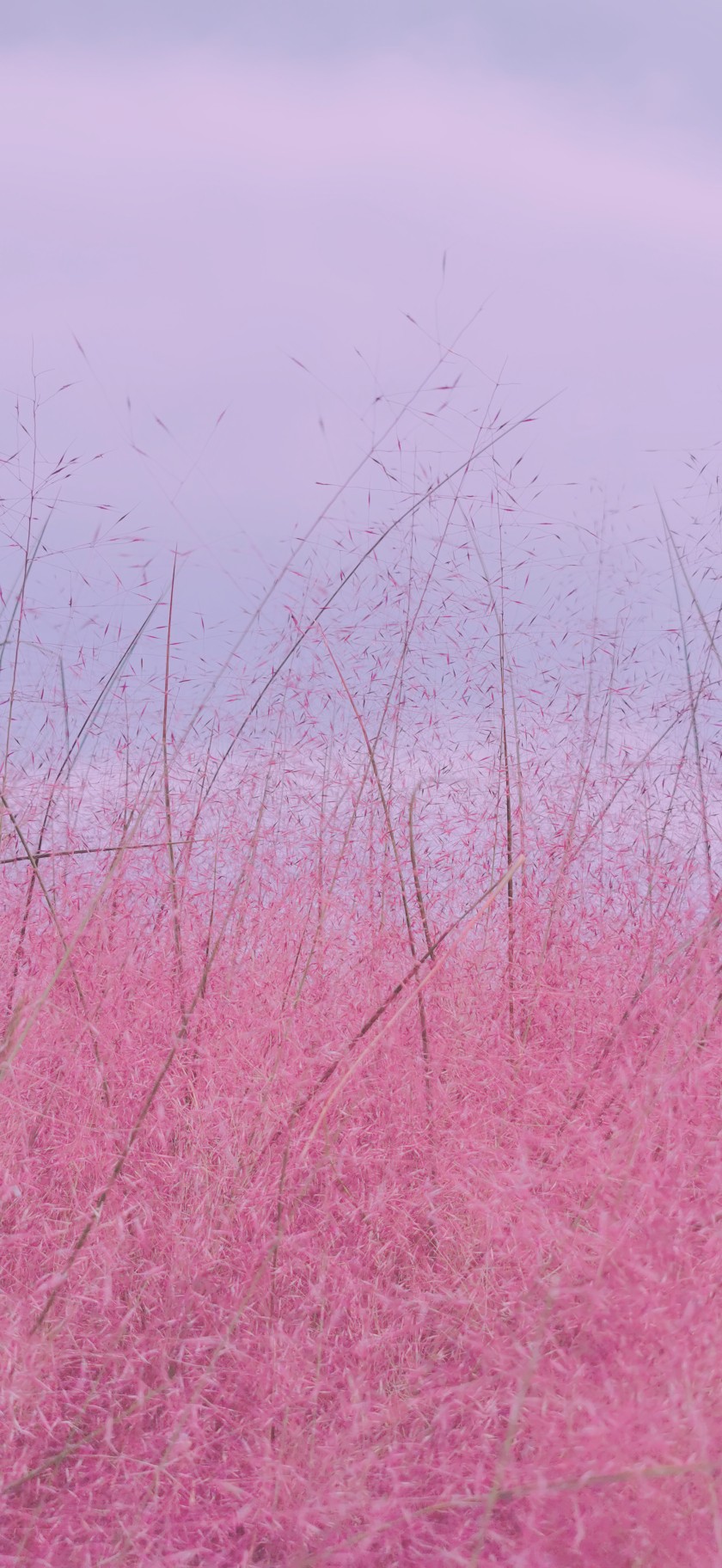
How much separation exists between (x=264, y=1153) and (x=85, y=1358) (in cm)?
37

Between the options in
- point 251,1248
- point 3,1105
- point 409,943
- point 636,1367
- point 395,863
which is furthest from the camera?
point 395,863

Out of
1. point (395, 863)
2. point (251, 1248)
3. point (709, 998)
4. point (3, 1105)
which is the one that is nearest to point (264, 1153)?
point (251, 1248)

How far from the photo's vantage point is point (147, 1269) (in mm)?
1636

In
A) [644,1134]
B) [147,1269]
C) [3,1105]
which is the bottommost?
[147,1269]

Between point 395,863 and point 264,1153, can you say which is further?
point 395,863

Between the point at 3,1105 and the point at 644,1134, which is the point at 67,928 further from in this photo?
the point at 644,1134

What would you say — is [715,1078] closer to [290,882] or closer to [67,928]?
[290,882]

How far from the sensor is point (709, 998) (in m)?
1.93

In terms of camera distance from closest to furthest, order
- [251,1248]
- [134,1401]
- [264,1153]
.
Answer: [134,1401] < [251,1248] < [264,1153]

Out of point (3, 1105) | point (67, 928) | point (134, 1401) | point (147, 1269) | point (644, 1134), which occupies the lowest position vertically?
point (134, 1401)

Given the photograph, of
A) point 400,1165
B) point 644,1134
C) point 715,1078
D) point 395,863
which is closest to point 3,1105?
point 400,1165

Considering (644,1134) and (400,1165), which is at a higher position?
(644,1134)

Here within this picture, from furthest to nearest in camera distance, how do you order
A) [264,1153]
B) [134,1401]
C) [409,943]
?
1. [409,943]
2. [264,1153]
3. [134,1401]

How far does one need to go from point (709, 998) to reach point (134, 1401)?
1.10 m
